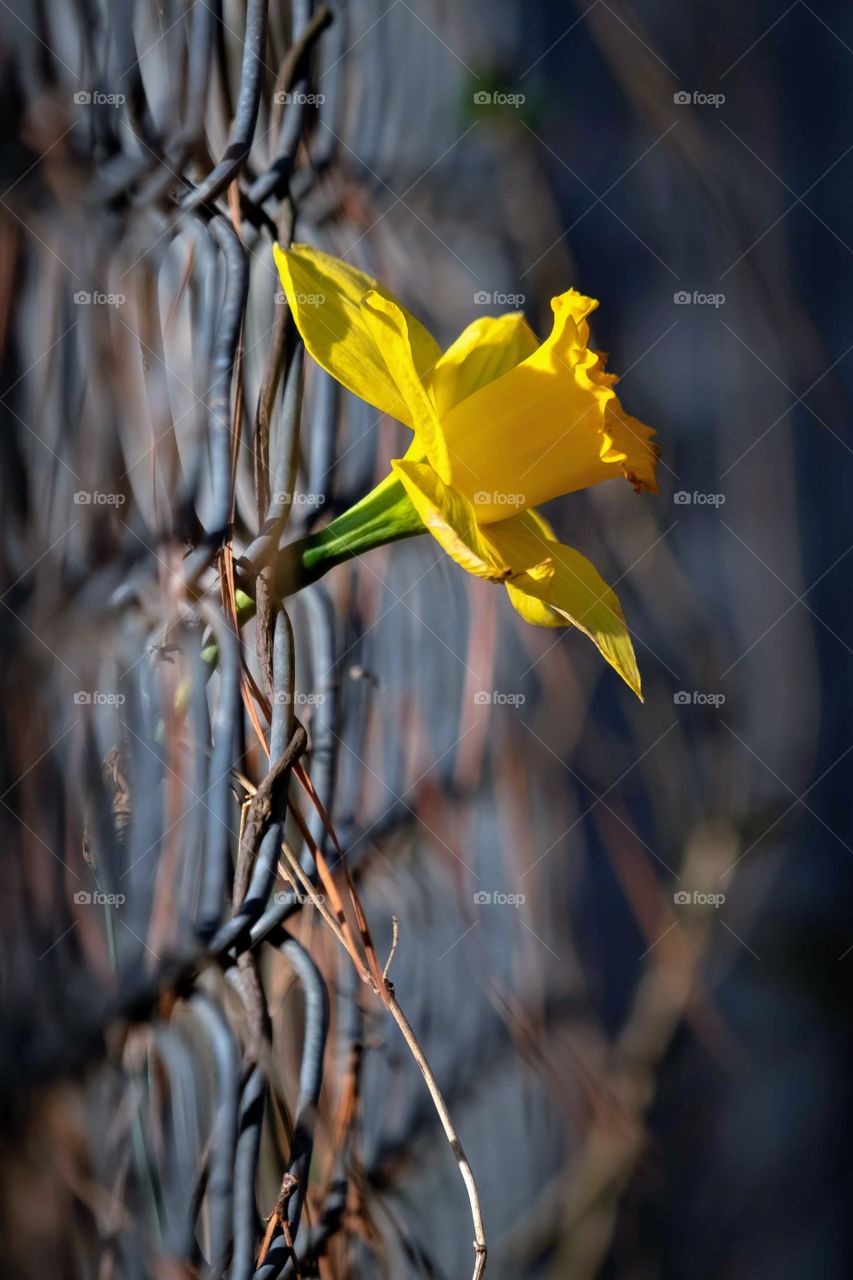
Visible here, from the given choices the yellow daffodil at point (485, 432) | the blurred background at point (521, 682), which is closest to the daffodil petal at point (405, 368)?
the yellow daffodil at point (485, 432)

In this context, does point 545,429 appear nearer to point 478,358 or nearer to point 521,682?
point 478,358

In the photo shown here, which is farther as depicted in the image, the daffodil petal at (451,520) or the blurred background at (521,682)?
the blurred background at (521,682)

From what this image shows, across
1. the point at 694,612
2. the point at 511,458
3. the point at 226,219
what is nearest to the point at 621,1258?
the point at 694,612

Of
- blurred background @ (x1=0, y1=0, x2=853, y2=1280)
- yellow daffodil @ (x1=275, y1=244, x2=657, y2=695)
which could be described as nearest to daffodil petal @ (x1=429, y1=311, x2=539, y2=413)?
yellow daffodil @ (x1=275, y1=244, x2=657, y2=695)

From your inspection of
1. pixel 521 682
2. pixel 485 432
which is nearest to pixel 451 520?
pixel 485 432

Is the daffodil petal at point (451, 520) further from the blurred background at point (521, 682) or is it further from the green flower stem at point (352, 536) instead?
the blurred background at point (521, 682)

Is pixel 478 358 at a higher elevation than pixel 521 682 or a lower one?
higher

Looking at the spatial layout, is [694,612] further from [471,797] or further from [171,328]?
[171,328]
